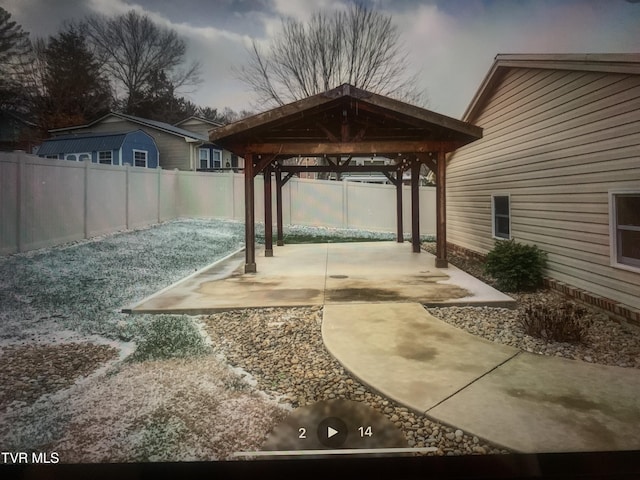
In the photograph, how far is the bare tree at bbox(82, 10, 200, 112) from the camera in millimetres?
1879

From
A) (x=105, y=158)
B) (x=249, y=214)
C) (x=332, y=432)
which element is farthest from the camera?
(x=249, y=214)

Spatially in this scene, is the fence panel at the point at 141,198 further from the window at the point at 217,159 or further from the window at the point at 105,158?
the window at the point at 217,159

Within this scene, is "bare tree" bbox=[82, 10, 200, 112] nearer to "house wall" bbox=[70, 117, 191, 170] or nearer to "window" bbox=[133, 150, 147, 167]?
"house wall" bbox=[70, 117, 191, 170]

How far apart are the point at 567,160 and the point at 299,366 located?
410 cm

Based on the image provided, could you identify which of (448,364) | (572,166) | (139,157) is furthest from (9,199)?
(572,166)

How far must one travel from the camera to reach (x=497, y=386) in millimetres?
1953

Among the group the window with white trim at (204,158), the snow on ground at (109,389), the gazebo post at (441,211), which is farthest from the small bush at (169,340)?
the gazebo post at (441,211)

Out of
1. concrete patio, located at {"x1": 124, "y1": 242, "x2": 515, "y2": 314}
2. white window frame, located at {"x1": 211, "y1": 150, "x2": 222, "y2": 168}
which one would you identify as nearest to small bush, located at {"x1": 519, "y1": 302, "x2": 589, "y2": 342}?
concrete patio, located at {"x1": 124, "y1": 242, "x2": 515, "y2": 314}

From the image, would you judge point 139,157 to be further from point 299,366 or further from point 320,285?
point 299,366

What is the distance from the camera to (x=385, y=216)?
12.8m

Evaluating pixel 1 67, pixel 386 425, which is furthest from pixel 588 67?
pixel 1 67

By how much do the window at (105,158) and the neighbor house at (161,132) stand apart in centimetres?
52

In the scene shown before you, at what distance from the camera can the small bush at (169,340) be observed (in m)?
2.31

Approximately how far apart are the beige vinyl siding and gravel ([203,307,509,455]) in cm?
270
